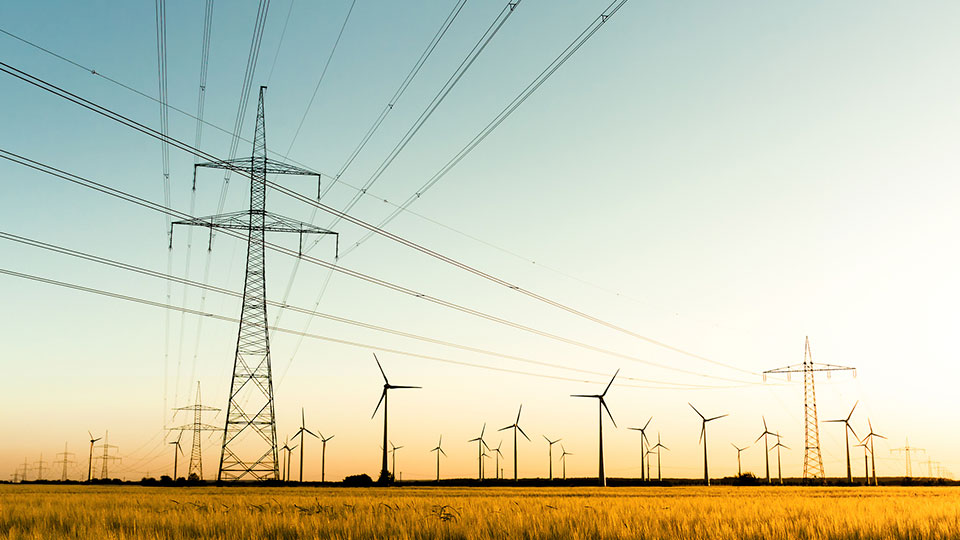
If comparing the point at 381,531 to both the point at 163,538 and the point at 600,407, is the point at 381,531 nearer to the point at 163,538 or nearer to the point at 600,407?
the point at 163,538

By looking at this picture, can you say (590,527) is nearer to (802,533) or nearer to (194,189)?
(802,533)

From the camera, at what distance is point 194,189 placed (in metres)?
57.1

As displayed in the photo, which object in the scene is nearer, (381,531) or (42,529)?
(381,531)

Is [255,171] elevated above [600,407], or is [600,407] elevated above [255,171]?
[255,171]

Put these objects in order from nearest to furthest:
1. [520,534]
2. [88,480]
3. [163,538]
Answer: [163,538] → [520,534] → [88,480]

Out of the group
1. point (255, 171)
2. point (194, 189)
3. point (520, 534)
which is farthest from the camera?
point (255, 171)

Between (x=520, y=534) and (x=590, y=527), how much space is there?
3129 millimetres

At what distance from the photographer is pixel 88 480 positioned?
188875 mm

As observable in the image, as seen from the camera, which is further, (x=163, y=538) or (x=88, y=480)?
(x=88, y=480)

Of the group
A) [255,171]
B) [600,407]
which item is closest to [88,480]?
[600,407]

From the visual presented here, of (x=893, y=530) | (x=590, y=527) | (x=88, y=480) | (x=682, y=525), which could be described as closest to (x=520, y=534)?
(x=590, y=527)

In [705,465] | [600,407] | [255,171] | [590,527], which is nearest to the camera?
[590,527]

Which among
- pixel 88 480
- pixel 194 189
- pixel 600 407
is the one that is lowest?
pixel 88 480

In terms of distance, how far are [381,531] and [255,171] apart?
40.4 metres
